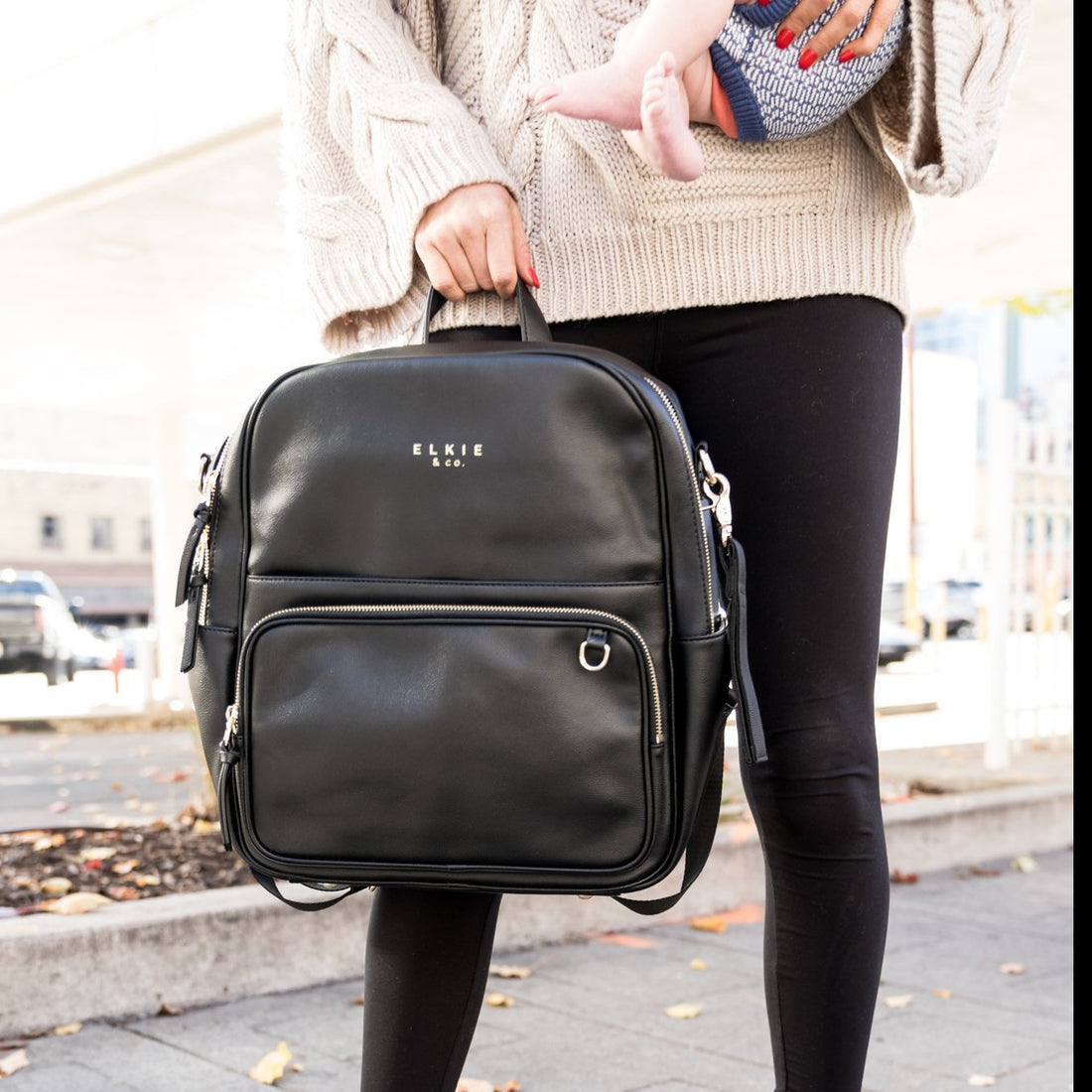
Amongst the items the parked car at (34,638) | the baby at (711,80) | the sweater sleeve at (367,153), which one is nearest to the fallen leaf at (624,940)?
the sweater sleeve at (367,153)

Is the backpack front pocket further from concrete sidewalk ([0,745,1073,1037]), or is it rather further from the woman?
concrete sidewalk ([0,745,1073,1037])

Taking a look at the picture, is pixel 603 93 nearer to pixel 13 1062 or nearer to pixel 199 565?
pixel 199 565

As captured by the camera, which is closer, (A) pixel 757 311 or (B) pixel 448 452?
(B) pixel 448 452

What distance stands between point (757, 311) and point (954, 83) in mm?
314

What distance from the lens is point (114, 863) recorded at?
340 cm

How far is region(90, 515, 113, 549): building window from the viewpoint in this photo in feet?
129

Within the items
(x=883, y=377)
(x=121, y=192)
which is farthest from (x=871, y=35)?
(x=121, y=192)

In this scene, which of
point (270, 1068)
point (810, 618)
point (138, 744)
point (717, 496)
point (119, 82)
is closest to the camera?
point (717, 496)

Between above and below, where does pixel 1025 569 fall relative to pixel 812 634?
below

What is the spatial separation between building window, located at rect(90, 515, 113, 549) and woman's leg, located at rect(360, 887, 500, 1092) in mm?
40195

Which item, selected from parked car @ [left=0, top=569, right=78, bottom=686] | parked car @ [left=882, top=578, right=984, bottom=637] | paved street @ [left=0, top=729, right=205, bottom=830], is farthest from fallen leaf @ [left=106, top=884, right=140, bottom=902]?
parked car @ [left=882, top=578, right=984, bottom=637]

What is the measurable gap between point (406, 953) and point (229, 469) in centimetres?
56

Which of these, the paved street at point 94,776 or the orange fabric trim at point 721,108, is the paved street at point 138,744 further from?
the orange fabric trim at point 721,108

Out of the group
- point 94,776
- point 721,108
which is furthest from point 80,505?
point 721,108
